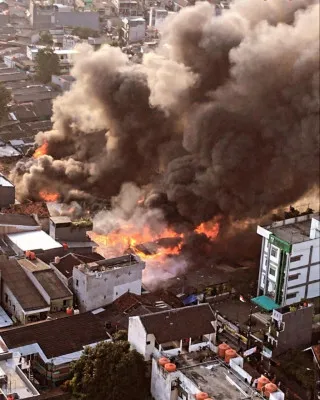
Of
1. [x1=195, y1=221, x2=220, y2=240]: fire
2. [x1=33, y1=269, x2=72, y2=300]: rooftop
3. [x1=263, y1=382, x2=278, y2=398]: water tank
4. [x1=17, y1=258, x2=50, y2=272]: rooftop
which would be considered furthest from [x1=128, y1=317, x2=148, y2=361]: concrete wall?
[x1=195, y1=221, x2=220, y2=240]: fire

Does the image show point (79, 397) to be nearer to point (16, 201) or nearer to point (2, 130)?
point (16, 201)

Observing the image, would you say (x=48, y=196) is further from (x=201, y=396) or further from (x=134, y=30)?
(x=134, y=30)

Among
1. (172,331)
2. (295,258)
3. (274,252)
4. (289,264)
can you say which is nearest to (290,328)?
(289,264)

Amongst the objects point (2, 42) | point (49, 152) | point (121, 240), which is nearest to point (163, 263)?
point (121, 240)

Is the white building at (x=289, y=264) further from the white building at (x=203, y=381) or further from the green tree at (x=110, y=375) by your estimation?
the green tree at (x=110, y=375)

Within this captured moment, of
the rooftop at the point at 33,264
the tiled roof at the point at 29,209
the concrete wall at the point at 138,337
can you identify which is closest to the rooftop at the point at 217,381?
the concrete wall at the point at 138,337
